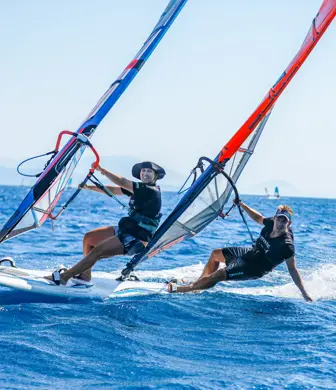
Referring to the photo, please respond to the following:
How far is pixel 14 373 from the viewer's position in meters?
4.70

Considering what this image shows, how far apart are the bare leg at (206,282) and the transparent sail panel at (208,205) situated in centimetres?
64

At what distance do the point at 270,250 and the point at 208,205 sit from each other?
Answer: 1055 millimetres

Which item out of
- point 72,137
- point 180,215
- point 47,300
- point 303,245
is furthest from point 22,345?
point 303,245

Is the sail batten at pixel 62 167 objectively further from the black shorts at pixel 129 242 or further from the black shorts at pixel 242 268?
the black shorts at pixel 242 268

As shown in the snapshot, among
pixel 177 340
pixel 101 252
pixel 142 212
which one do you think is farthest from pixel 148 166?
pixel 177 340

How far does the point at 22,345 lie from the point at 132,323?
1413 mm

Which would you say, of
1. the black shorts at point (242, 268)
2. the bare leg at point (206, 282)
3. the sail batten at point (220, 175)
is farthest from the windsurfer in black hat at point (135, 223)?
the black shorts at point (242, 268)

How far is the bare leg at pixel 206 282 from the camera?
26.6 ft

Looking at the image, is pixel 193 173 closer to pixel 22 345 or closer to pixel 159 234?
pixel 159 234

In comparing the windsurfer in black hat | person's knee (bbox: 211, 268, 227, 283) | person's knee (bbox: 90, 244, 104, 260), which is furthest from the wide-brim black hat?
person's knee (bbox: 211, 268, 227, 283)

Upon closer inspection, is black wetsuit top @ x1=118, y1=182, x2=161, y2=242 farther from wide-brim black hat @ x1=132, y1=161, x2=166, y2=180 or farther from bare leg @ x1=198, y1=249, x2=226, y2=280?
bare leg @ x1=198, y1=249, x2=226, y2=280

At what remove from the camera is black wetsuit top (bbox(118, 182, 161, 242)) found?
7.42 metres

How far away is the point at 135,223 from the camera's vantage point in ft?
24.7

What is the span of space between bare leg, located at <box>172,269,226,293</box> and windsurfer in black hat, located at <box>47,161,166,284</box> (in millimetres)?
952
